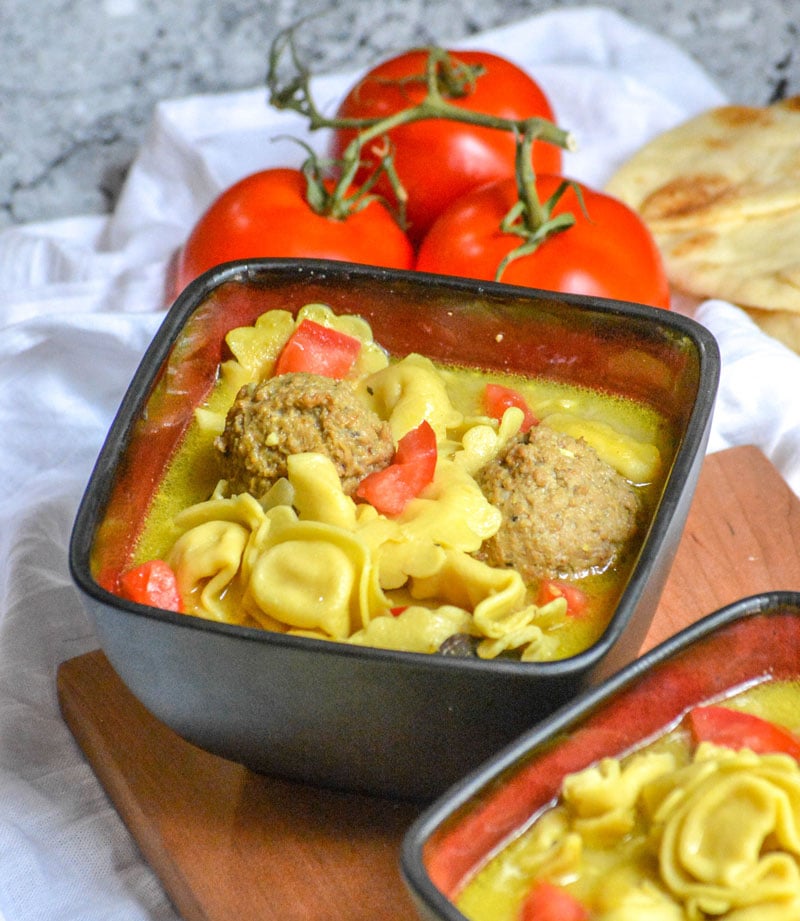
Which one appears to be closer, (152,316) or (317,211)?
(152,316)

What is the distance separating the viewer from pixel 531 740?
1.42 m

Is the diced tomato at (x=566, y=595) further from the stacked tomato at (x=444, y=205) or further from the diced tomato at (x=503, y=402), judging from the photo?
the stacked tomato at (x=444, y=205)

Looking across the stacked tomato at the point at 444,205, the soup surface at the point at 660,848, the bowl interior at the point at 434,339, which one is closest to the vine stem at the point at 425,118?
the stacked tomato at the point at 444,205

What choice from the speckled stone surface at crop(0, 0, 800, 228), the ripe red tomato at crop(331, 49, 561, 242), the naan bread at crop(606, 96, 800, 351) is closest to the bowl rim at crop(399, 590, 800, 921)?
the naan bread at crop(606, 96, 800, 351)

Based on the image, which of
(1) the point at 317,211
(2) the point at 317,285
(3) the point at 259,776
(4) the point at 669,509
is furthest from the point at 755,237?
(3) the point at 259,776

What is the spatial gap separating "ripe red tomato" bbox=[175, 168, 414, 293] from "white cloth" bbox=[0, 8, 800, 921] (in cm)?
23

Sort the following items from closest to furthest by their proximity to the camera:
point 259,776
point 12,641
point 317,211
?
1. point 259,776
2. point 12,641
3. point 317,211

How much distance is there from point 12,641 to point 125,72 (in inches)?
78.1

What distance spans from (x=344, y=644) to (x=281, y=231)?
1.61 meters

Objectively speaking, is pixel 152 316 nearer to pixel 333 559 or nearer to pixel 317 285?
pixel 317 285

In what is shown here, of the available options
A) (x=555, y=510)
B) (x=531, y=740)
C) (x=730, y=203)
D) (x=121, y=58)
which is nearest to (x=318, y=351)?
(x=555, y=510)

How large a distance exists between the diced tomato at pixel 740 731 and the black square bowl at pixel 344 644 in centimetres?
13

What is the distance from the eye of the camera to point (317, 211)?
9.78ft

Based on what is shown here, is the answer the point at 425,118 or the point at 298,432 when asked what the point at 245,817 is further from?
the point at 425,118
